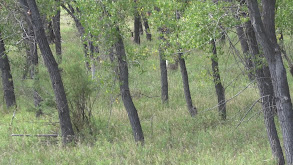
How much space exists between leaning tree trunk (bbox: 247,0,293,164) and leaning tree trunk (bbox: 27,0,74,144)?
6.04 m

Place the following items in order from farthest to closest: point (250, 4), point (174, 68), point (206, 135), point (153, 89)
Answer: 1. point (174, 68)
2. point (153, 89)
3. point (206, 135)
4. point (250, 4)

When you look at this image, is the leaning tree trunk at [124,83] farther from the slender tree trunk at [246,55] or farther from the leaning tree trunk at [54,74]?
the slender tree trunk at [246,55]

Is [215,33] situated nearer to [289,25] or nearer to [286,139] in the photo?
[286,139]

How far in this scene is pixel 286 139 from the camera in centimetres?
780

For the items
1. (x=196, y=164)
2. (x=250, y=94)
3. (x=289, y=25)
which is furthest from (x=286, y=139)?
(x=250, y=94)

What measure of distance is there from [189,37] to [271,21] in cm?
172

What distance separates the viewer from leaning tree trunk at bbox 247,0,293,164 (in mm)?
7445

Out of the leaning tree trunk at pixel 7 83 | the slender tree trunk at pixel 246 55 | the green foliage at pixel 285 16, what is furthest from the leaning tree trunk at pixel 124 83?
the leaning tree trunk at pixel 7 83

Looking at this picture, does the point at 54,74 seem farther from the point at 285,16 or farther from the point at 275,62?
the point at 285,16

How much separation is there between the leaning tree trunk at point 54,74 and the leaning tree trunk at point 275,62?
604 centimetres

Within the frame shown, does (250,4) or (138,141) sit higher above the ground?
(250,4)

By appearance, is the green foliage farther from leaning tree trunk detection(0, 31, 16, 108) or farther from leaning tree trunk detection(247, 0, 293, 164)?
leaning tree trunk detection(0, 31, 16, 108)

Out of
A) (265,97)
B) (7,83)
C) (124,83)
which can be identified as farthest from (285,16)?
(7,83)

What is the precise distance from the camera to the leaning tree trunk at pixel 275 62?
293 inches
